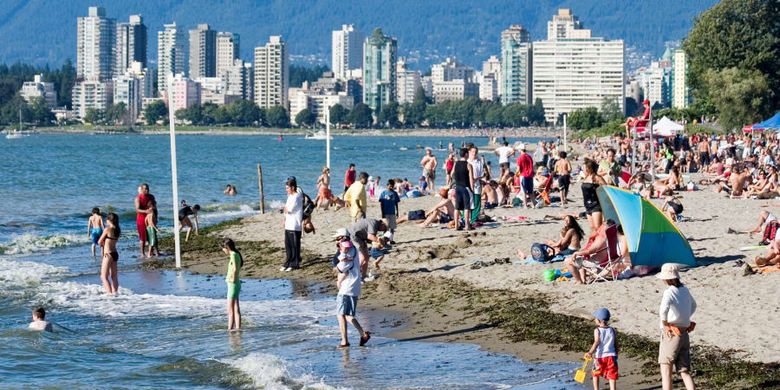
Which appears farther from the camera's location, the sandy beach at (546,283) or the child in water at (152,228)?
the child in water at (152,228)

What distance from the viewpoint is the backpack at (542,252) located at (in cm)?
1852

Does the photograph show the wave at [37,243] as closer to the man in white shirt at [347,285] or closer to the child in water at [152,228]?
the child in water at [152,228]

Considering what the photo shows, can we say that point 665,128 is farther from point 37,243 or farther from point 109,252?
point 109,252

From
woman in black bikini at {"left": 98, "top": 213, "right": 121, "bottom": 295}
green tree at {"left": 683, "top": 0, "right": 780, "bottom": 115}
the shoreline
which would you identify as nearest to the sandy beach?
the shoreline

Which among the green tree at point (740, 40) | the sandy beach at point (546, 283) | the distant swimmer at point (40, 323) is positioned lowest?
the distant swimmer at point (40, 323)

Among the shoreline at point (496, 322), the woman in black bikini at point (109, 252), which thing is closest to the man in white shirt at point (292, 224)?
the shoreline at point (496, 322)

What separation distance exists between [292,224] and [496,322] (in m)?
5.86

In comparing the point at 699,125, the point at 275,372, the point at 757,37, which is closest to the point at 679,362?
the point at 275,372

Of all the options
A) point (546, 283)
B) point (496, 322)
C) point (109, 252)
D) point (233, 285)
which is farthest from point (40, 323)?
point (546, 283)

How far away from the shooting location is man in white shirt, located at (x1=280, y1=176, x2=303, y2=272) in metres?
20.2

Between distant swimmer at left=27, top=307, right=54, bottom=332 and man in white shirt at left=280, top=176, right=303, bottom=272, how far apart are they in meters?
4.97

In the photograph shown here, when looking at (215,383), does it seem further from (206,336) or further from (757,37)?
(757,37)

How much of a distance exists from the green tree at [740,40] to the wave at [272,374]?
6000 centimetres

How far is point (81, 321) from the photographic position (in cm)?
1706
